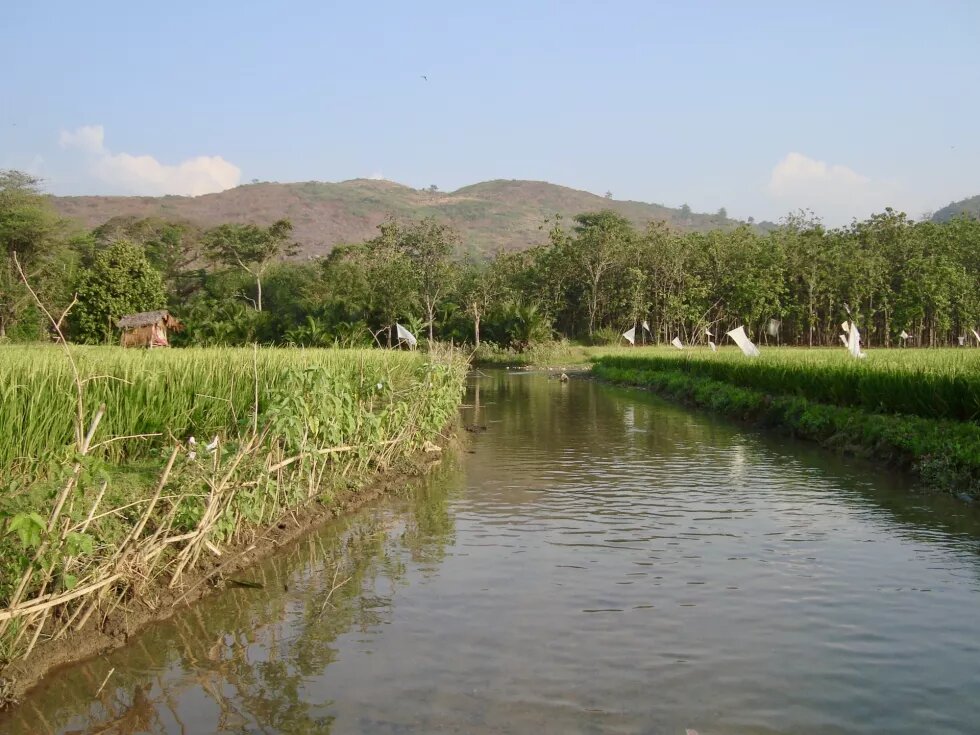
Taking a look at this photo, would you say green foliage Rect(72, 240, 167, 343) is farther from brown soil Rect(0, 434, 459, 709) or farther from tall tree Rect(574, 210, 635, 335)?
brown soil Rect(0, 434, 459, 709)

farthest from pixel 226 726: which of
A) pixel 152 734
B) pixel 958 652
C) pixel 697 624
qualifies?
pixel 958 652

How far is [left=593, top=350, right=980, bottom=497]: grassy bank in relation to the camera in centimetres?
1116

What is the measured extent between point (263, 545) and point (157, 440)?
2.22 m

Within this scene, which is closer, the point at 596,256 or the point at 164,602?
the point at 164,602

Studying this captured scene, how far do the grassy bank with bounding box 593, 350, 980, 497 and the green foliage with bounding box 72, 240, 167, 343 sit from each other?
27.8 metres

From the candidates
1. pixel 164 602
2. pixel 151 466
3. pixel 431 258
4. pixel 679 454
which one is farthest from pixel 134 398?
pixel 431 258

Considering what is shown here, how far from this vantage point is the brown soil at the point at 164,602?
4945 millimetres

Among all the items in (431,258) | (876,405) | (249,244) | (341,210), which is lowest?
(876,405)

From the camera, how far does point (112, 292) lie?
3947cm

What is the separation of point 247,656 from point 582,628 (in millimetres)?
2273

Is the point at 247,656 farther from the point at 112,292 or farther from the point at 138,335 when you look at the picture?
the point at 112,292

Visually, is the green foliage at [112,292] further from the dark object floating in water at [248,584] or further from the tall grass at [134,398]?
the dark object floating in water at [248,584]

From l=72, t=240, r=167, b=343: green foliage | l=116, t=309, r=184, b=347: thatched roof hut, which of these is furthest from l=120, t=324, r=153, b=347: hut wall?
l=72, t=240, r=167, b=343: green foliage

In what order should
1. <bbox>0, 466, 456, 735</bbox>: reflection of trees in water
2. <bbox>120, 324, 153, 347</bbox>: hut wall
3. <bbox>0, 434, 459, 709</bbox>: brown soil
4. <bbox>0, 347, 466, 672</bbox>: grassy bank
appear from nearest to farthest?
<bbox>0, 466, 456, 735</bbox>: reflection of trees in water → <bbox>0, 434, 459, 709</bbox>: brown soil → <bbox>0, 347, 466, 672</bbox>: grassy bank → <bbox>120, 324, 153, 347</bbox>: hut wall
